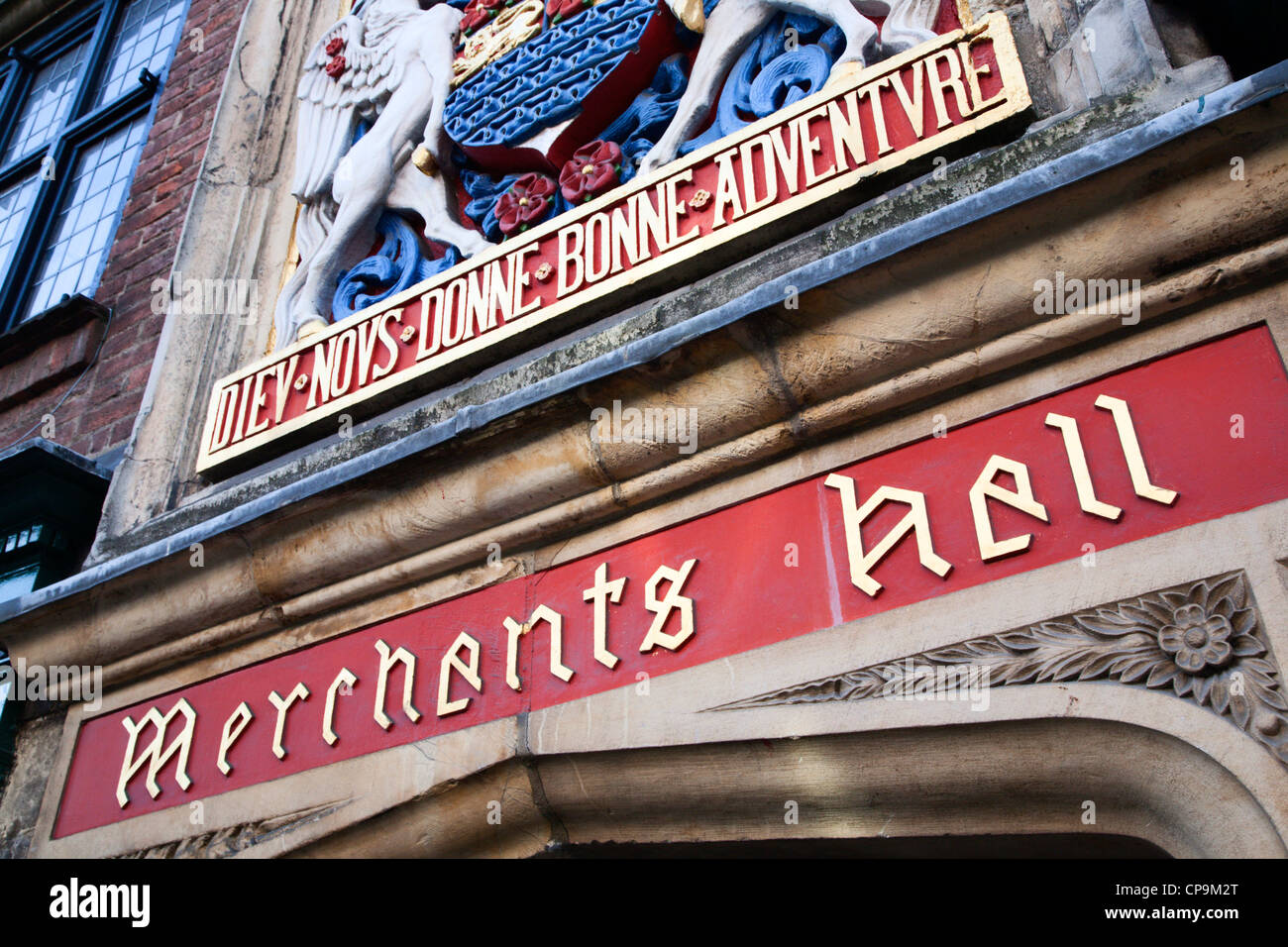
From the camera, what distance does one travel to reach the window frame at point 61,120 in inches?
173

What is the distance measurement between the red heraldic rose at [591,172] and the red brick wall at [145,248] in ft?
5.10

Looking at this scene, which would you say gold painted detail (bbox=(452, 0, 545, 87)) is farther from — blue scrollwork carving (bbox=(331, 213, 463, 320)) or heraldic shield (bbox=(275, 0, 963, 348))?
blue scrollwork carving (bbox=(331, 213, 463, 320))

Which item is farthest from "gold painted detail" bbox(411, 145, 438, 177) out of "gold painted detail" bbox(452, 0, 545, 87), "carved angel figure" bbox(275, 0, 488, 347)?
"gold painted detail" bbox(452, 0, 545, 87)

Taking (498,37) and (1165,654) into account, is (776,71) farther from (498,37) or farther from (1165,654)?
(1165,654)

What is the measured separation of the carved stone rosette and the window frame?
352cm

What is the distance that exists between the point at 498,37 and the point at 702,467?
6.00ft

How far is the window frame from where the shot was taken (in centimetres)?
439

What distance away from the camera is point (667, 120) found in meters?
2.74

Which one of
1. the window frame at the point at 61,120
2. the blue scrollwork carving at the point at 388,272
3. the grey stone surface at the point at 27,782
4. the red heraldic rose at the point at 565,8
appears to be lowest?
the grey stone surface at the point at 27,782

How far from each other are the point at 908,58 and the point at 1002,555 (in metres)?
1.18

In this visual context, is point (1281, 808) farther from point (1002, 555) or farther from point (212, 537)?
point (212, 537)

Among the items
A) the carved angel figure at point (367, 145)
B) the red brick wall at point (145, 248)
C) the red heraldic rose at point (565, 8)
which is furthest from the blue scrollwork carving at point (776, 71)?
the red brick wall at point (145, 248)

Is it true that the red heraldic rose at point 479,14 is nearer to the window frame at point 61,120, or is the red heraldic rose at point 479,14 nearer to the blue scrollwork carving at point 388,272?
the blue scrollwork carving at point 388,272

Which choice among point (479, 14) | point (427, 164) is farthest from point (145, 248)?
point (479, 14)
